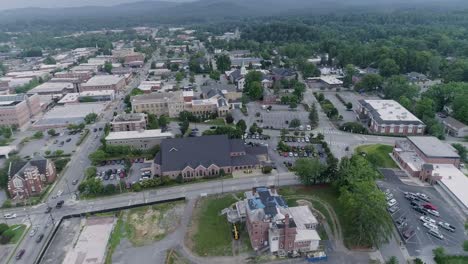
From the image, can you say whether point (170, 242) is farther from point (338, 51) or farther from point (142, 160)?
point (338, 51)

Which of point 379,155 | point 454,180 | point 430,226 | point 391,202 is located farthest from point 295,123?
point 430,226

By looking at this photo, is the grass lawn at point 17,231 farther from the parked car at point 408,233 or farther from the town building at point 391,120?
the town building at point 391,120

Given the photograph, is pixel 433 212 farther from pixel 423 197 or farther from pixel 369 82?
pixel 369 82

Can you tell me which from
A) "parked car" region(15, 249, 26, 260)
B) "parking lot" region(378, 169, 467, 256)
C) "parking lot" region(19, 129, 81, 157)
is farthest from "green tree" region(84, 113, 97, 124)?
"parking lot" region(378, 169, 467, 256)

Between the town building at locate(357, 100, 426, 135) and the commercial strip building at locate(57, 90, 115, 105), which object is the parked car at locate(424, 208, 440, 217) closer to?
the town building at locate(357, 100, 426, 135)

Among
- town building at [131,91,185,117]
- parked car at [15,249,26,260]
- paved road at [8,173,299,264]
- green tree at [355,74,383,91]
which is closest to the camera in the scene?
parked car at [15,249,26,260]

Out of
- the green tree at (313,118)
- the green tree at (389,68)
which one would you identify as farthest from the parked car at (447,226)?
the green tree at (389,68)
